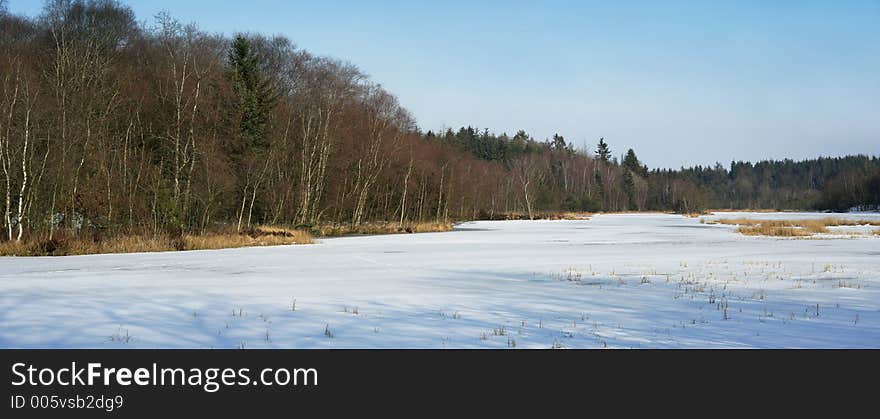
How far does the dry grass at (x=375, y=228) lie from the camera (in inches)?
1457

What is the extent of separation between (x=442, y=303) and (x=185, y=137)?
70.7ft

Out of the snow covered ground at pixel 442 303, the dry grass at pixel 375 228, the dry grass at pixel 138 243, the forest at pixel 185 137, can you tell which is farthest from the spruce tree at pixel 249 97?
the snow covered ground at pixel 442 303

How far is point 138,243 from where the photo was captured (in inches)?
856

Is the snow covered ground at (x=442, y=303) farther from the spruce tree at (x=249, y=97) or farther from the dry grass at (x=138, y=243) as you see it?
the spruce tree at (x=249, y=97)

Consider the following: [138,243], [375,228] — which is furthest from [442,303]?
[375,228]

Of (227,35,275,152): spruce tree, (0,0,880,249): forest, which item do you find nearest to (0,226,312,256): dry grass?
(0,0,880,249): forest

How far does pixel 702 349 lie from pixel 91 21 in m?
38.3

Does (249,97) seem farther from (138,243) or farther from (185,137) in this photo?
(138,243)

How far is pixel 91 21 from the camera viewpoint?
116 ft

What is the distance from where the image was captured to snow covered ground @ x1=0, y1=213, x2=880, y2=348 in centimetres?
688

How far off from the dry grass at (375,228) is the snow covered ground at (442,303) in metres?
19.4

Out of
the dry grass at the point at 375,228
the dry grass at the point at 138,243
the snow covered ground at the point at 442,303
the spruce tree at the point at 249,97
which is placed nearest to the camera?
the snow covered ground at the point at 442,303
